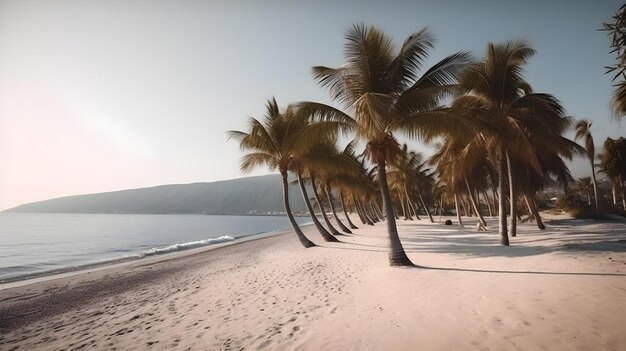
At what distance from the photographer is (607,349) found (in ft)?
11.5

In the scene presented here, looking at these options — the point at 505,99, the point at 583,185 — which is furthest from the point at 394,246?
the point at 583,185

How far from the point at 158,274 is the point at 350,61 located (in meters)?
12.3

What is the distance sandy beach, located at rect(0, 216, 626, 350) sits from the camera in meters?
4.26

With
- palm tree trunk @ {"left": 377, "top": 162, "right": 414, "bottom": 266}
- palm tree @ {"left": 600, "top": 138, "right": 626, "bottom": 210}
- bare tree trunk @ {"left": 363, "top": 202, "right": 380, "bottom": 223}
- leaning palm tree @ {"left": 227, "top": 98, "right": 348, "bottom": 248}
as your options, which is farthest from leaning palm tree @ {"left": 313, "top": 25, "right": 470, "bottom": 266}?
bare tree trunk @ {"left": 363, "top": 202, "right": 380, "bottom": 223}

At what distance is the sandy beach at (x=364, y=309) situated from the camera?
4.26 metres

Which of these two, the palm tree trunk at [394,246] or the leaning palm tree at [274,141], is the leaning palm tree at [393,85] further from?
the leaning palm tree at [274,141]

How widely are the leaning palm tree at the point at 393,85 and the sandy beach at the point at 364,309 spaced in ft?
8.74

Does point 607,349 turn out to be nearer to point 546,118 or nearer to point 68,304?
point 68,304

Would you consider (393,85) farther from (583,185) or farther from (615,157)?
(583,185)

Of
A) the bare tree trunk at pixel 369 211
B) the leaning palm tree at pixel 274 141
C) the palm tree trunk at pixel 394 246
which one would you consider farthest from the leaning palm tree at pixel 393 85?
the bare tree trunk at pixel 369 211

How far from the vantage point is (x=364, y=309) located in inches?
224

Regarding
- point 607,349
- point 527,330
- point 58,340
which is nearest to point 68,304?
point 58,340

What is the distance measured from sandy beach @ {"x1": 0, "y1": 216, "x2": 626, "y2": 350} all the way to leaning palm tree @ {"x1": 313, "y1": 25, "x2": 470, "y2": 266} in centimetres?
266

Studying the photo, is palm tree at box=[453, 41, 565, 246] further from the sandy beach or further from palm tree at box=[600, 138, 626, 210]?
palm tree at box=[600, 138, 626, 210]
